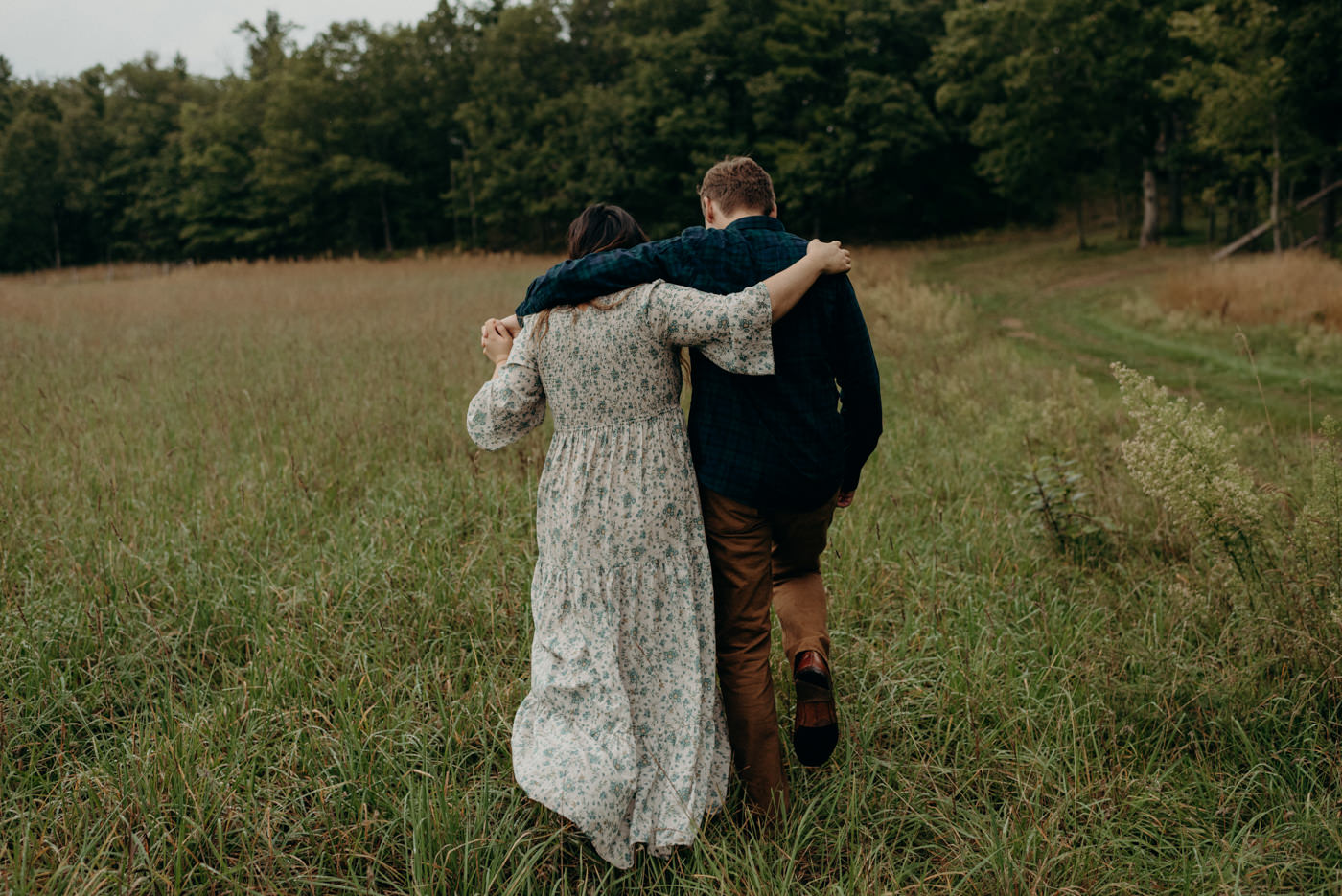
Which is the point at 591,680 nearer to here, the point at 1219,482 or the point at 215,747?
the point at 215,747

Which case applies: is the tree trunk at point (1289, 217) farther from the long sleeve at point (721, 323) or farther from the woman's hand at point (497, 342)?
the woman's hand at point (497, 342)

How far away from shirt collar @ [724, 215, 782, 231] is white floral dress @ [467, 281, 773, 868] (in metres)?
0.29

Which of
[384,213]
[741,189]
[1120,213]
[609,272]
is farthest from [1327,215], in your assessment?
[384,213]

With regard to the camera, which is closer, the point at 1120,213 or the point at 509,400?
the point at 509,400

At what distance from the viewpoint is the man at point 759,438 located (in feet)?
7.38

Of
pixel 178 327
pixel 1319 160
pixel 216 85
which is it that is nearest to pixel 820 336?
pixel 178 327

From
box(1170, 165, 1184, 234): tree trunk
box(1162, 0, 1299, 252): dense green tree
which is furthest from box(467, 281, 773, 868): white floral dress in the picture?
box(1170, 165, 1184, 234): tree trunk

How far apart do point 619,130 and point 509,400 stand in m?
37.7

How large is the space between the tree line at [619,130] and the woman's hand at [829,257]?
21162mm

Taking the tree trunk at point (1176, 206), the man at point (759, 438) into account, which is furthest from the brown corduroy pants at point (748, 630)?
the tree trunk at point (1176, 206)

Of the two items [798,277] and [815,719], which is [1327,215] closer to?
[798,277]

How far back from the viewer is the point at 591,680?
2.18 m

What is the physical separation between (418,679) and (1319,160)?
20.3 m

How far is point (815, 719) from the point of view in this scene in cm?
232
